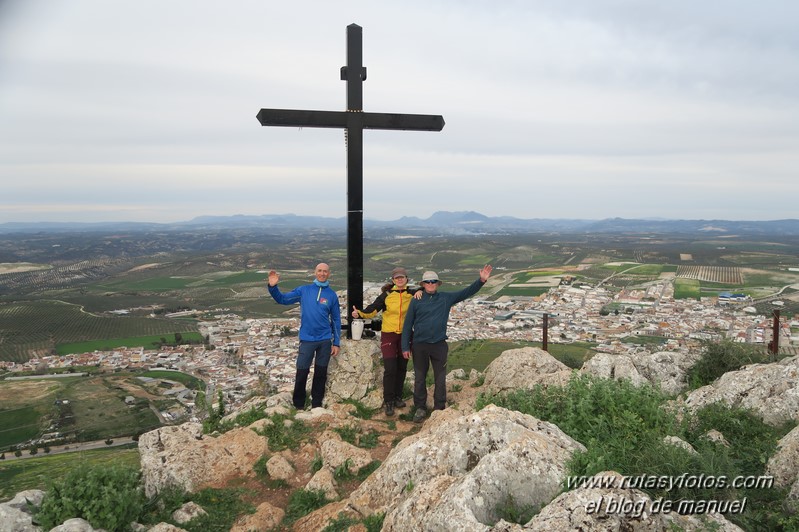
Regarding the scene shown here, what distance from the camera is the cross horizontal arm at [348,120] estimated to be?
24.8 ft

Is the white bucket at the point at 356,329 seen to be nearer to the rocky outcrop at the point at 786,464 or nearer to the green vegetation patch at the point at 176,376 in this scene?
the rocky outcrop at the point at 786,464

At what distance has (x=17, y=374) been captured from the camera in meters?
39.3

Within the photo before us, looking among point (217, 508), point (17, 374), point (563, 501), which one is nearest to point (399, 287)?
point (217, 508)

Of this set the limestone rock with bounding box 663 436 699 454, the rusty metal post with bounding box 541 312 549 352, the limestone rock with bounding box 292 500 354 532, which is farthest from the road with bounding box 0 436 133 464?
the limestone rock with bounding box 663 436 699 454

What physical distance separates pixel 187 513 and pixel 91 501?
0.83m

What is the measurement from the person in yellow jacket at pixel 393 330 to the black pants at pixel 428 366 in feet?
1.39

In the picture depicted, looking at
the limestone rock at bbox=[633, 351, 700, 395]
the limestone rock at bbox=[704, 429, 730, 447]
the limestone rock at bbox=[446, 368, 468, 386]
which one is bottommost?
the limestone rock at bbox=[446, 368, 468, 386]

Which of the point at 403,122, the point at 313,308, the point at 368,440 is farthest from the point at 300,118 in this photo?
the point at 368,440

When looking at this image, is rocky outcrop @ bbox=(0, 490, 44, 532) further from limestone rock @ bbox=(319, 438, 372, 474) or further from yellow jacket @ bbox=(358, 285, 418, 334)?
yellow jacket @ bbox=(358, 285, 418, 334)

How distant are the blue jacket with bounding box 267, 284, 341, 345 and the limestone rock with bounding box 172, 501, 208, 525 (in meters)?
2.90

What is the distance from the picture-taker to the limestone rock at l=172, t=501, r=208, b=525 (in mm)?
4113

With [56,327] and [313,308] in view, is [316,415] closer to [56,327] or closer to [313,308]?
[313,308]

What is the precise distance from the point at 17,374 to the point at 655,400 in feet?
170

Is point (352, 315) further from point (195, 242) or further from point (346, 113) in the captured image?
point (195, 242)
